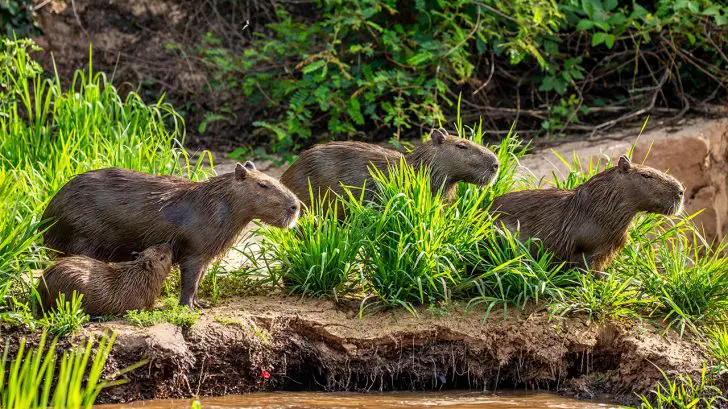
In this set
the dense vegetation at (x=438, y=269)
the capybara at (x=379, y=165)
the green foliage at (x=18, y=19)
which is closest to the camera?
the dense vegetation at (x=438, y=269)

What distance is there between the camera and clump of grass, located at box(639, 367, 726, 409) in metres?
6.21

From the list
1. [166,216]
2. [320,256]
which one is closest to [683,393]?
[320,256]

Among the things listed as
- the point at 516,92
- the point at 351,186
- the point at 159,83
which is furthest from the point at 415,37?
the point at 351,186

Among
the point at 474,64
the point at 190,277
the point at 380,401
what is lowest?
the point at 380,401

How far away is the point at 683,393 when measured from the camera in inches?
243

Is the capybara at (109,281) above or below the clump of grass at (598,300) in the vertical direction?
above

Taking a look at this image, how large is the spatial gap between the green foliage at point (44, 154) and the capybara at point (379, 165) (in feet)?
3.08

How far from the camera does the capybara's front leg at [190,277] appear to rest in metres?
6.88

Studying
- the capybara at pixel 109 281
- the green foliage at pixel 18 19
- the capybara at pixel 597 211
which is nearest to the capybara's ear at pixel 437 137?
the capybara at pixel 597 211

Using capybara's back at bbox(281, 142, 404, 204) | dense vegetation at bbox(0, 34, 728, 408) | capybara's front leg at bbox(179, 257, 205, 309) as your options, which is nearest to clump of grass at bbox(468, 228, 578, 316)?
dense vegetation at bbox(0, 34, 728, 408)

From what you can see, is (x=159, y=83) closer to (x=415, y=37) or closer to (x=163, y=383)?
(x=415, y=37)

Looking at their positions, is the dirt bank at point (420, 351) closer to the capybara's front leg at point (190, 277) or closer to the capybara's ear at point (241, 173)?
the capybara's front leg at point (190, 277)

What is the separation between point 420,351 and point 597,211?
1488 mm

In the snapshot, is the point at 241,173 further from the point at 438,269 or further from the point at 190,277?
the point at 438,269
